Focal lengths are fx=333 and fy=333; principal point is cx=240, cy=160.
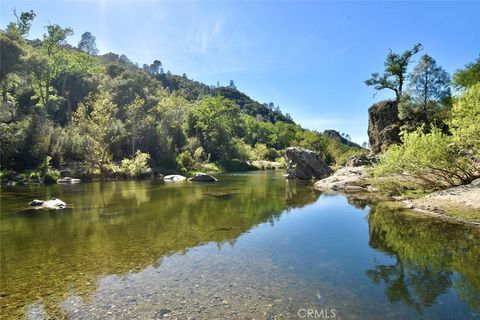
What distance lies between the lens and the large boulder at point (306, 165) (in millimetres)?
57500

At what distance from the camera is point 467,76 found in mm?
47406

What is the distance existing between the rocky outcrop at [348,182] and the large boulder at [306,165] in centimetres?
1158

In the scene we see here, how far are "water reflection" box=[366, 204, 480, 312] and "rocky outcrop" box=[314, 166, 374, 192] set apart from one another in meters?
18.0

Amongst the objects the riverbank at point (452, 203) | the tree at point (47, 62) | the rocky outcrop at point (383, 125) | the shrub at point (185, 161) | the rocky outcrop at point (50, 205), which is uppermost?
the tree at point (47, 62)

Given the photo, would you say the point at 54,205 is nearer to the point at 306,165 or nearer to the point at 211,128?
the point at 306,165

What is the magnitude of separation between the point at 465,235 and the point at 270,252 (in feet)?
34.3

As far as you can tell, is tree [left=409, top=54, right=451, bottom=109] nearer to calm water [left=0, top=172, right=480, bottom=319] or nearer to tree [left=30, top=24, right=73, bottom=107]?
calm water [left=0, top=172, right=480, bottom=319]

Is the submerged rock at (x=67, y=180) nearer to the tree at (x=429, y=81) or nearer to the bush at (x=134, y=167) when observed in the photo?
the bush at (x=134, y=167)

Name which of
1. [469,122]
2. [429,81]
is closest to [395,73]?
[429,81]

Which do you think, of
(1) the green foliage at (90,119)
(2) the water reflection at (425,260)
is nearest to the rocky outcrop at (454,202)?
(2) the water reflection at (425,260)

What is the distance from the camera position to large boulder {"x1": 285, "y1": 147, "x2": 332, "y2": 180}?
5750 cm

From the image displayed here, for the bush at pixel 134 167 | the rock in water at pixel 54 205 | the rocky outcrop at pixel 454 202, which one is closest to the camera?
the rocky outcrop at pixel 454 202

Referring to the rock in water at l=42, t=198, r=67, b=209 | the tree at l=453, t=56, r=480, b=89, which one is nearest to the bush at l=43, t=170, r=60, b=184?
the rock in water at l=42, t=198, r=67, b=209

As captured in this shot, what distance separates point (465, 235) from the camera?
17.2 m
